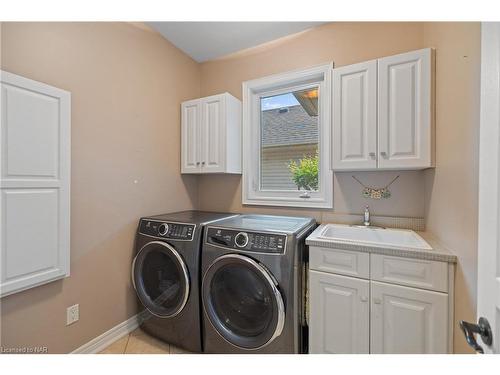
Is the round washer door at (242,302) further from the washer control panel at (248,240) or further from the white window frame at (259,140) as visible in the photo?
the white window frame at (259,140)

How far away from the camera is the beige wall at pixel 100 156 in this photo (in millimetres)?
1285

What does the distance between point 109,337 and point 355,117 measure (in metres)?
2.54

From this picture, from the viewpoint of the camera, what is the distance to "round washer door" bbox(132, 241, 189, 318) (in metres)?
1.58

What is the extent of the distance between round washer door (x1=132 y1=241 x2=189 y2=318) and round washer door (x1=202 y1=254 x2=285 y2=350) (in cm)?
24

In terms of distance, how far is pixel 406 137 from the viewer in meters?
1.47

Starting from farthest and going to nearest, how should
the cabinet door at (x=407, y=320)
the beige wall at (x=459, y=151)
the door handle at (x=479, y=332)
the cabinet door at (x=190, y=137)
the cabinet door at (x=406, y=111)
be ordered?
the cabinet door at (x=190, y=137) < the cabinet door at (x=406, y=111) < the cabinet door at (x=407, y=320) < the beige wall at (x=459, y=151) < the door handle at (x=479, y=332)

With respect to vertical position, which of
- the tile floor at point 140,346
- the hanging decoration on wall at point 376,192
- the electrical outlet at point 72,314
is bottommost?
the tile floor at point 140,346

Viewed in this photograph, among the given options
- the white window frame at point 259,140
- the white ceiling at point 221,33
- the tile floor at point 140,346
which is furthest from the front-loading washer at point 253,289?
the white ceiling at point 221,33

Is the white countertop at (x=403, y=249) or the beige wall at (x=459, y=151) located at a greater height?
the beige wall at (x=459, y=151)
